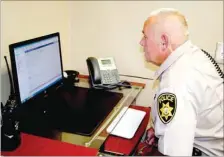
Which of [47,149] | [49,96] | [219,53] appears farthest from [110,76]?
[47,149]

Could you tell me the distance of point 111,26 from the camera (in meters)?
2.01

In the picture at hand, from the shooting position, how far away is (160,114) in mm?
1197

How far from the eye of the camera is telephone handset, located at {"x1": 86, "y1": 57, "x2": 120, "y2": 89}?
1838mm

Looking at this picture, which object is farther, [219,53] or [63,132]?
[219,53]

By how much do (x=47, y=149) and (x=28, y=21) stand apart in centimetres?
80

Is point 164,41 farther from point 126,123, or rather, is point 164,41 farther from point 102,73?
point 102,73

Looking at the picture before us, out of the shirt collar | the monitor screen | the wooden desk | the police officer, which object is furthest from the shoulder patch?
the monitor screen

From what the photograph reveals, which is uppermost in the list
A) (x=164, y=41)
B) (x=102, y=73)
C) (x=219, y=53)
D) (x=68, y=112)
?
(x=164, y=41)

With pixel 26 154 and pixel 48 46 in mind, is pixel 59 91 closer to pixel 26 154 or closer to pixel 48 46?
pixel 48 46

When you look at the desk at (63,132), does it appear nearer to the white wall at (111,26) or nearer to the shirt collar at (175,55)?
the shirt collar at (175,55)

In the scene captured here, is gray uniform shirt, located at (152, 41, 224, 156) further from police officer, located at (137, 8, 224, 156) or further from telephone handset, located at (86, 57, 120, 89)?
telephone handset, located at (86, 57, 120, 89)

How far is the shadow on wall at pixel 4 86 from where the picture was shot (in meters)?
1.47

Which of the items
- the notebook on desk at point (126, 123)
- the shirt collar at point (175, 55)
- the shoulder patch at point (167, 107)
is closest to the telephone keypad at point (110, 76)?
the notebook on desk at point (126, 123)

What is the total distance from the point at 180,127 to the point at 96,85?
31.4 inches
